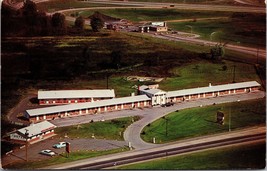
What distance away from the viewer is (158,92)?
1836cm

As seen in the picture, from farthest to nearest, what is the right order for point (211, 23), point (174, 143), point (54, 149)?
point (211, 23) < point (174, 143) < point (54, 149)

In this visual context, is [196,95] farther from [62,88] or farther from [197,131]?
[62,88]

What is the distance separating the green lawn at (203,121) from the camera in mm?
17609

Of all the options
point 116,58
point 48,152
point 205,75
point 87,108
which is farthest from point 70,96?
point 205,75

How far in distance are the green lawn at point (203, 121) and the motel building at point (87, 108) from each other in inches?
39.0

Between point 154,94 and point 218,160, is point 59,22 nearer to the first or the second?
point 154,94

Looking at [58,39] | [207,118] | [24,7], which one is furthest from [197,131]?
[24,7]

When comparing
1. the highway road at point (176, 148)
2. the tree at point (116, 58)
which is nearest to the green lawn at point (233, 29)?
the tree at point (116, 58)

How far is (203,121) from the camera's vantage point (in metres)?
18.1

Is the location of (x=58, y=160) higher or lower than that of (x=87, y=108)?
lower

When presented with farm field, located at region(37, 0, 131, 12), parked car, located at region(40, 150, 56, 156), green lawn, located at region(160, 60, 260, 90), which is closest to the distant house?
green lawn, located at region(160, 60, 260, 90)

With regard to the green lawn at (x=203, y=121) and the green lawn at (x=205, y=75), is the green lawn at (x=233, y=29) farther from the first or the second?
the green lawn at (x=203, y=121)

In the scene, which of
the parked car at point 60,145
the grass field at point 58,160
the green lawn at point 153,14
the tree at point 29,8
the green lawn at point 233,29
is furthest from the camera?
the green lawn at point 153,14

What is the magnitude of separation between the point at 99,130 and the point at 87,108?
938 mm
